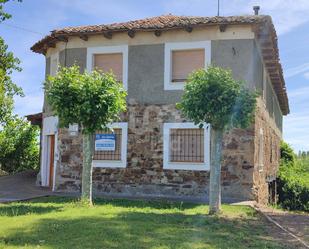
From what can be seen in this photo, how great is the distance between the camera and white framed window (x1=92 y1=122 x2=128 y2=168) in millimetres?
15656

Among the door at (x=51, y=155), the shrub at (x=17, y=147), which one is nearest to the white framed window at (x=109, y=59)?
the door at (x=51, y=155)

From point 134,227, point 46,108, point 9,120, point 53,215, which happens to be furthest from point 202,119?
point 9,120

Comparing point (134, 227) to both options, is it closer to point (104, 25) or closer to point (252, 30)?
point (252, 30)

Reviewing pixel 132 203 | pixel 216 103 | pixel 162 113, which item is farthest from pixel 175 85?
pixel 216 103

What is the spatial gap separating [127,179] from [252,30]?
6.16 meters

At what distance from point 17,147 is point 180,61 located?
538 inches

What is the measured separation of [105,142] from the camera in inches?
626

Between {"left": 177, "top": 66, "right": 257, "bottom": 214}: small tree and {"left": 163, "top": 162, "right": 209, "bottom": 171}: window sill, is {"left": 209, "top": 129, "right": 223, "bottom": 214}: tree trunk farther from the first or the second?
{"left": 163, "top": 162, "right": 209, "bottom": 171}: window sill

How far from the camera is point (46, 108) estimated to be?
18391mm

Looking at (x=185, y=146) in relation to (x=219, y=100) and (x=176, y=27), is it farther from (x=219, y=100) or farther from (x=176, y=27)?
(x=219, y=100)

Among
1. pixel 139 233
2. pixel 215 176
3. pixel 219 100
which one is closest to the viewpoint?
pixel 139 233

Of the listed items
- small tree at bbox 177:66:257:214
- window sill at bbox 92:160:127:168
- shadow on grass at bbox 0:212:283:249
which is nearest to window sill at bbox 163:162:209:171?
window sill at bbox 92:160:127:168

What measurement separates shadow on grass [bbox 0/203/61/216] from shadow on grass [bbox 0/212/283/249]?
120 centimetres

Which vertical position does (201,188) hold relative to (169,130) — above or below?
below
